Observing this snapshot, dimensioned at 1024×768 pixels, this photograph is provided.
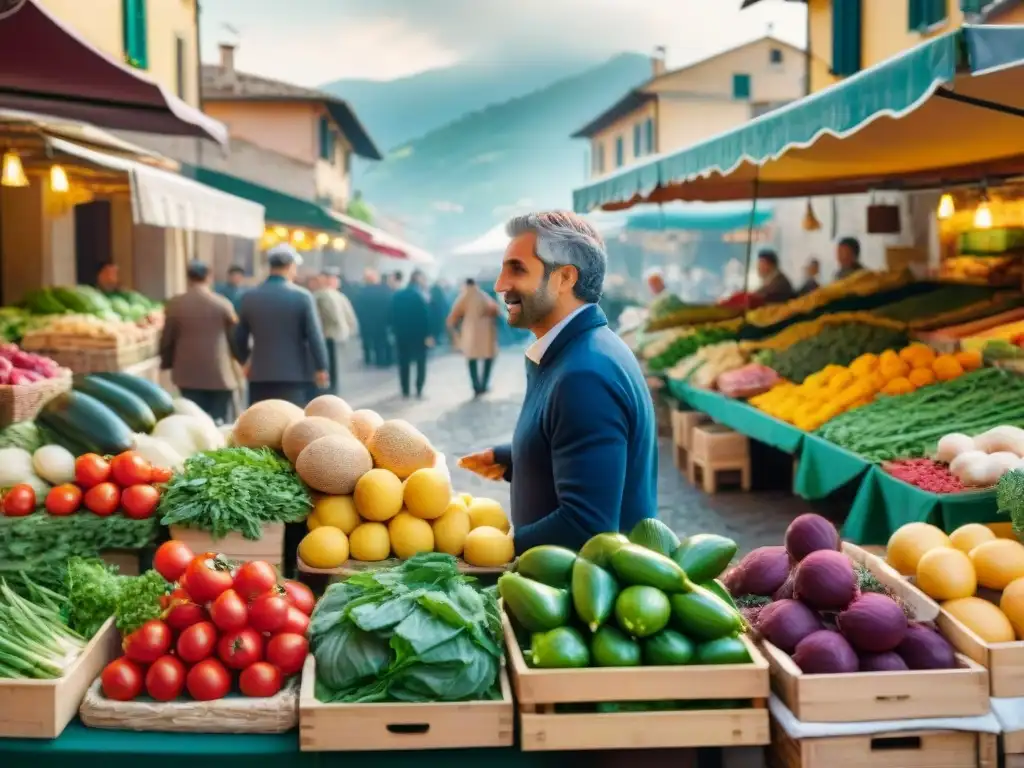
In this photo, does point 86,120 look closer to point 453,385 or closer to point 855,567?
point 855,567

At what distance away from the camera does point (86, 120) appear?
6.99m

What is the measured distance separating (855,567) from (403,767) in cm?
161

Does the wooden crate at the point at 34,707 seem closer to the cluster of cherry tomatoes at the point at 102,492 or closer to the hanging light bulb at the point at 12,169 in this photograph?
the cluster of cherry tomatoes at the point at 102,492

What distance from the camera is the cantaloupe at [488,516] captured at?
14.2ft

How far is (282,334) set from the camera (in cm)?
1003

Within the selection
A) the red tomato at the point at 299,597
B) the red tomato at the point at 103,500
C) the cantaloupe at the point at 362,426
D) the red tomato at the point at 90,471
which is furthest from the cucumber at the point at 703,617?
the red tomato at the point at 90,471

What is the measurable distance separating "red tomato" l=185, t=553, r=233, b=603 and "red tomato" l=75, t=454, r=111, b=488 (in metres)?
1.52

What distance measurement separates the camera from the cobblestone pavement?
8.86m

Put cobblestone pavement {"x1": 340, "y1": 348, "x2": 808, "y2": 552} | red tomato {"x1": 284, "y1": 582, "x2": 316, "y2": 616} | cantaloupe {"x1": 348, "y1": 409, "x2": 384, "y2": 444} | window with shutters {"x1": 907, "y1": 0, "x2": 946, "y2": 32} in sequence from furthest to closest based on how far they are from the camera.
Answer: window with shutters {"x1": 907, "y1": 0, "x2": 946, "y2": 32} < cobblestone pavement {"x1": 340, "y1": 348, "x2": 808, "y2": 552} < cantaloupe {"x1": 348, "y1": 409, "x2": 384, "y2": 444} < red tomato {"x1": 284, "y1": 582, "x2": 316, "y2": 616}

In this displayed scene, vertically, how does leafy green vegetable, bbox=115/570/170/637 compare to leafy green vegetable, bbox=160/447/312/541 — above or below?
below

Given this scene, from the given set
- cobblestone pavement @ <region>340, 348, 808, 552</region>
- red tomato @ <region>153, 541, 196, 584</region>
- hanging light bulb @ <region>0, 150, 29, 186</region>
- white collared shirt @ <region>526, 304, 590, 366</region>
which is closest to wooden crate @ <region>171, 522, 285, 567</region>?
red tomato @ <region>153, 541, 196, 584</region>

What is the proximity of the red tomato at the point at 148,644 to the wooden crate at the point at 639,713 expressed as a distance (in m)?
1.00

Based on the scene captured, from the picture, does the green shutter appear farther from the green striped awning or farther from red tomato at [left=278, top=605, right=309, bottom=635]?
red tomato at [left=278, top=605, right=309, bottom=635]

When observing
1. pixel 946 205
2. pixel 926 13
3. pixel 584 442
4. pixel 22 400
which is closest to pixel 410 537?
pixel 584 442
